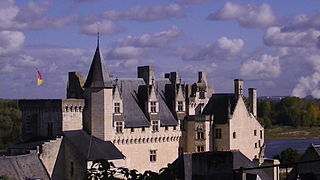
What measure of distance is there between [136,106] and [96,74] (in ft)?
13.5

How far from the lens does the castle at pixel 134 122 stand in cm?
3209

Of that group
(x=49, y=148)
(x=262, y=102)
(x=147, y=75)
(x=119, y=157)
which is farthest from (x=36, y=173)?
(x=262, y=102)

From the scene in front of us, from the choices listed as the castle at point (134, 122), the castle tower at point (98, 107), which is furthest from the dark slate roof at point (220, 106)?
the castle tower at point (98, 107)

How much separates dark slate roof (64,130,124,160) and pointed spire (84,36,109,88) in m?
2.74

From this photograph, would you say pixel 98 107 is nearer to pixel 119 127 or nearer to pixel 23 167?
pixel 119 127

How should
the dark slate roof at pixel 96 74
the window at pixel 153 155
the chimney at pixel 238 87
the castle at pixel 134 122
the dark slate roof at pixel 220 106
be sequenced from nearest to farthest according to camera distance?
the castle at pixel 134 122
the dark slate roof at pixel 96 74
the window at pixel 153 155
the dark slate roof at pixel 220 106
the chimney at pixel 238 87

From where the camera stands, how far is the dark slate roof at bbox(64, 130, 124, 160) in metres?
31.4

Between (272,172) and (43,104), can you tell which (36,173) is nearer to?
(43,104)

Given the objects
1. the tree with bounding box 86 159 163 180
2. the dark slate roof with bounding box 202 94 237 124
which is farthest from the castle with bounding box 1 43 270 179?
the tree with bounding box 86 159 163 180

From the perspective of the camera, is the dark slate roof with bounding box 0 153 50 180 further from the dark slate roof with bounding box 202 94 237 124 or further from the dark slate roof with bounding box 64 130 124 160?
the dark slate roof with bounding box 202 94 237 124

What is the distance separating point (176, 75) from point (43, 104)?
33.7 ft

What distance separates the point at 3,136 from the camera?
67062mm

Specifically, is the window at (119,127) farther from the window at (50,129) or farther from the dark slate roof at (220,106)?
the dark slate roof at (220,106)

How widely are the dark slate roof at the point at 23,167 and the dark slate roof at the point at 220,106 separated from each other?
13147 mm
